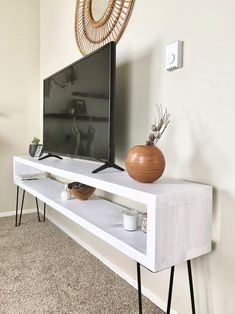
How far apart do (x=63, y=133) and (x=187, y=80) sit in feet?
3.46

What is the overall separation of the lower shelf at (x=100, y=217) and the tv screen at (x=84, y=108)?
304 mm

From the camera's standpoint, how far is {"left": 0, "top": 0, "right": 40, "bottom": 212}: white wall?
282cm

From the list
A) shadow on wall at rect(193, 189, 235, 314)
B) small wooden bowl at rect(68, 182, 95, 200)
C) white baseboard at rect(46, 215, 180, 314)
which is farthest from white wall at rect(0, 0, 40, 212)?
shadow on wall at rect(193, 189, 235, 314)

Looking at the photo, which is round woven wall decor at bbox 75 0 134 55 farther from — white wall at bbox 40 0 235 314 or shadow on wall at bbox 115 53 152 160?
shadow on wall at bbox 115 53 152 160

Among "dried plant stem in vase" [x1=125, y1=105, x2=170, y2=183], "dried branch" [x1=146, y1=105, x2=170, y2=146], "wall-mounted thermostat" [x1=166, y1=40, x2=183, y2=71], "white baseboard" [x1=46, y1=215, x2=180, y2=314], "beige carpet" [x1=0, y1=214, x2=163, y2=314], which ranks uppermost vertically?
"wall-mounted thermostat" [x1=166, y1=40, x2=183, y2=71]

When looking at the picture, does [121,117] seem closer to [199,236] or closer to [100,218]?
[100,218]

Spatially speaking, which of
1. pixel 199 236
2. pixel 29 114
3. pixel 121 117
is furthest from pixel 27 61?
pixel 199 236

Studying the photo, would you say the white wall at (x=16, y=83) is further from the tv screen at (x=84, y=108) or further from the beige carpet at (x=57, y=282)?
the beige carpet at (x=57, y=282)

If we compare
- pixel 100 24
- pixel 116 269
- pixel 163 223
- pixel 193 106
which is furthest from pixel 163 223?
pixel 100 24

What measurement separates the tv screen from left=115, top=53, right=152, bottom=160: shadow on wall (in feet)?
0.62

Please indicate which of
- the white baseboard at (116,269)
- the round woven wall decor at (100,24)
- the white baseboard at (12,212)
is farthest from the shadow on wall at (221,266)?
the white baseboard at (12,212)

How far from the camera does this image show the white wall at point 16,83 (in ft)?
9.25

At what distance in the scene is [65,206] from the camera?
1661 millimetres

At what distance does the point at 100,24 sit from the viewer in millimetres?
1817
